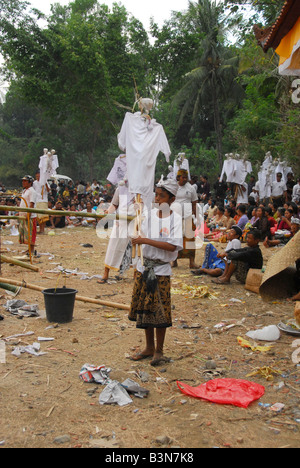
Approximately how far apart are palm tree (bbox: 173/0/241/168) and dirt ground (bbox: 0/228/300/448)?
18.9 m

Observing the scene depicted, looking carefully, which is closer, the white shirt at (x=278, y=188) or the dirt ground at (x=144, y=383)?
the dirt ground at (x=144, y=383)

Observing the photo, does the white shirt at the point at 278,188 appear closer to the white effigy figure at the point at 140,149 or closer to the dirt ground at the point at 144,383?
the dirt ground at the point at 144,383

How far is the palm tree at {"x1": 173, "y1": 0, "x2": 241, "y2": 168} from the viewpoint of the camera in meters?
24.0

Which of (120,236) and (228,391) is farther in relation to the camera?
(120,236)

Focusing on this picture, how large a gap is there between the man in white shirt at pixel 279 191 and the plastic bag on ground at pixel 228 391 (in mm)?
12334

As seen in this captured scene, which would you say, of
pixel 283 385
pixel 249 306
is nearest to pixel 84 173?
pixel 249 306

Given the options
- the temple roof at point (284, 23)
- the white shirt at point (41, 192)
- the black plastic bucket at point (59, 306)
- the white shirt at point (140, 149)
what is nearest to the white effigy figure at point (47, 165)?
the white shirt at point (41, 192)

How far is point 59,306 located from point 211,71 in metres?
21.9

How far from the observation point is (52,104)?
2516cm

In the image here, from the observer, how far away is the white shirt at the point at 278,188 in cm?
1512

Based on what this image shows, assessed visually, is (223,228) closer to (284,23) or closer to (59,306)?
(284,23)

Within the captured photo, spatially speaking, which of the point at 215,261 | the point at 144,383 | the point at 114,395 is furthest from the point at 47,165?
the point at 114,395

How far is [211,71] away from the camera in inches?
952

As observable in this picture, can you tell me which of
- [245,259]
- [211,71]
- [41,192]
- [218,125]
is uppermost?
[211,71]
